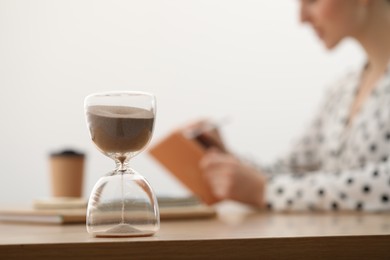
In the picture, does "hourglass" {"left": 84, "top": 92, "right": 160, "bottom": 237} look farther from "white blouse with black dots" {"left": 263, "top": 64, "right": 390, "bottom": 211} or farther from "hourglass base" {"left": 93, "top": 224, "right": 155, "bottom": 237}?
"white blouse with black dots" {"left": 263, "top": 64, "right": 390, "bottom": 211}

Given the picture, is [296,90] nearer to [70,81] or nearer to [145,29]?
[145,29]

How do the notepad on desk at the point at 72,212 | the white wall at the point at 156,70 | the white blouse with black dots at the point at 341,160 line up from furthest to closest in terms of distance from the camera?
1. the white wall at the point at 156,70
2. the white blouse with black dots at the point at 341,160
3. the notepad on desk at the point at 72,212

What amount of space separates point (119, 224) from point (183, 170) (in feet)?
3.25

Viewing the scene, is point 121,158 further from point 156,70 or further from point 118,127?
point 156,70

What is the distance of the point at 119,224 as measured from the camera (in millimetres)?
825

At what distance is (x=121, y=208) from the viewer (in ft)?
2.74

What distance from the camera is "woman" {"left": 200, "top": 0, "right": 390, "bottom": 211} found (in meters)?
1.62

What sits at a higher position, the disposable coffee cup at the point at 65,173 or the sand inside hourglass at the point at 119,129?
the disposable coffee cup at the point at 65,173

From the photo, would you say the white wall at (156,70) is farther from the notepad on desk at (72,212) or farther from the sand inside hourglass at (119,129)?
the sand inside hourglass at (119,129)

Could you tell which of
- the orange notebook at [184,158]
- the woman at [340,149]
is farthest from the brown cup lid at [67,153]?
the woman at [340,149]

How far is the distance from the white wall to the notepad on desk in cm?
Answer: 133

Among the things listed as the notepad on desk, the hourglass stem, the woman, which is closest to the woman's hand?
the woman

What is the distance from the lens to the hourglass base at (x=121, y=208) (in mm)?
826

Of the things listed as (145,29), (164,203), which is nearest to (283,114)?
(145,29)
